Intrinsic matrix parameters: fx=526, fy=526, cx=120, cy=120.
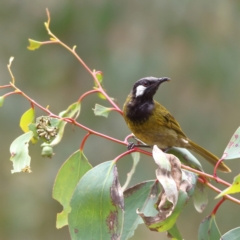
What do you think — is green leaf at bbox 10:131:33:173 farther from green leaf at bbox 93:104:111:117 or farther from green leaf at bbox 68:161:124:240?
green leaf at bbox 93:104:111:117

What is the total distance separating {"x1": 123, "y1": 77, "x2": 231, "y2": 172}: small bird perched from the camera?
298 cm

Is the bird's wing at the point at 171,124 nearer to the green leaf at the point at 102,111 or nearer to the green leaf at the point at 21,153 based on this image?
the green leaf at the point at 102,111

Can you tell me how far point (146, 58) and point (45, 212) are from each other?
249 cm

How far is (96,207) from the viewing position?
1.92m

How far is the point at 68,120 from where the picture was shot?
6.59 ft

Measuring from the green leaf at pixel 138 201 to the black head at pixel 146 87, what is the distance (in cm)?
92

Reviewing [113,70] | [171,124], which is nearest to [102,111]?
[171,124]

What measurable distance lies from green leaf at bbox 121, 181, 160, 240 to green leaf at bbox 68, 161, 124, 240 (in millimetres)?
179

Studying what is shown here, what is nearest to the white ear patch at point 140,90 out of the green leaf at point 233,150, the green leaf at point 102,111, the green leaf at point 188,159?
the green leaf at point 188,159

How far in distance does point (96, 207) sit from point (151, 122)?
123 cm

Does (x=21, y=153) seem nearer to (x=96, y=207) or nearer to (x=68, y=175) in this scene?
(x=68, y=175)

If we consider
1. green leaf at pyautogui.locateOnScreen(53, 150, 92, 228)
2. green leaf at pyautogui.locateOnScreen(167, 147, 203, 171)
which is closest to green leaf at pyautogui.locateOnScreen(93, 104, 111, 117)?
green leaf at pyautogui.locateOnScreen(53, 150, 92, 228)

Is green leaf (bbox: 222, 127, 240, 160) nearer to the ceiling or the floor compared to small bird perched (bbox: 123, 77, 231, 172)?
nearer to the ceiling

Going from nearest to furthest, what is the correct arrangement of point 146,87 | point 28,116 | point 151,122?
1. point 28,116
2. point 146,87
3. point 151,122
